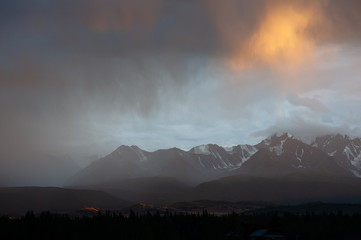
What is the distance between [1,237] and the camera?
199750mm

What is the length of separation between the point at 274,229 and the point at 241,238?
17269 mm

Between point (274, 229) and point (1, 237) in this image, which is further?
point (1, 237)

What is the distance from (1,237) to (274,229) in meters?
115

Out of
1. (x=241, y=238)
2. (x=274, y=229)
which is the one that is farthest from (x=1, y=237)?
(x=274, y=229)

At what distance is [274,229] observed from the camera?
7185 inches

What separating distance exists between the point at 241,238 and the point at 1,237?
102 m

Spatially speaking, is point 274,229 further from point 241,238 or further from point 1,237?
point 1,237

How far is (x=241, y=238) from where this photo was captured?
19375cm
